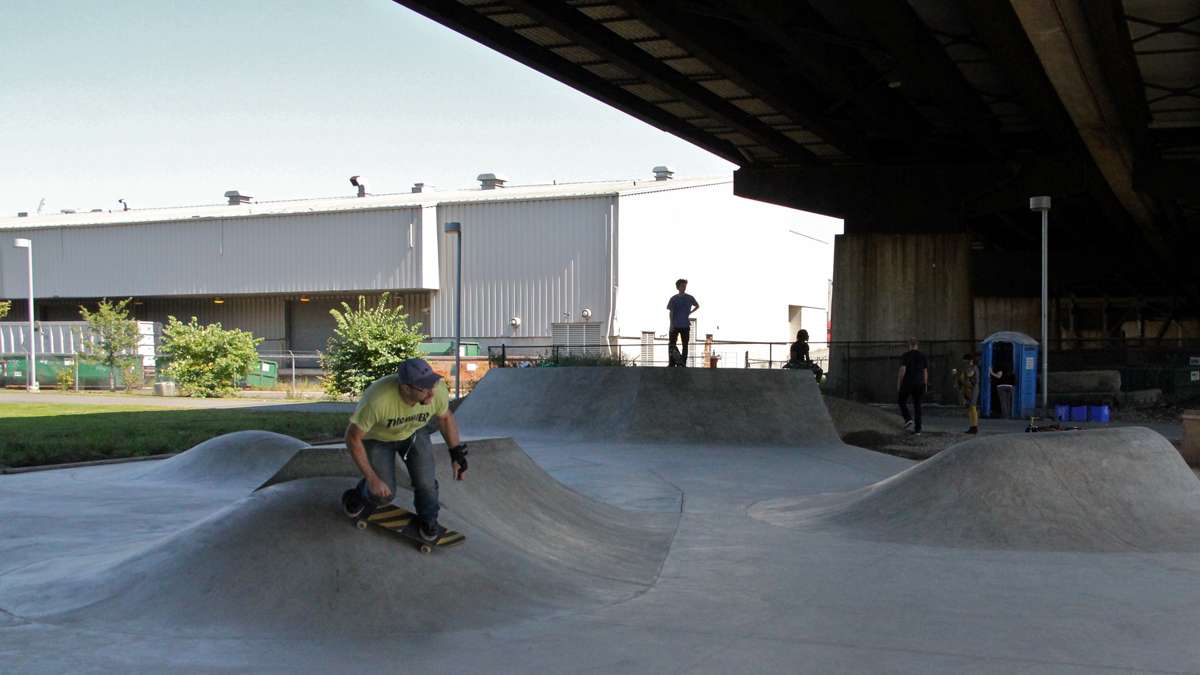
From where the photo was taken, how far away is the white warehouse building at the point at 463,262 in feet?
163

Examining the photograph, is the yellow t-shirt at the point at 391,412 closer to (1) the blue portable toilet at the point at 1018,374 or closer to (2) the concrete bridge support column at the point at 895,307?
(1) the blue portable toilet at the point at 1018,374

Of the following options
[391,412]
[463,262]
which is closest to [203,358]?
[463,262]

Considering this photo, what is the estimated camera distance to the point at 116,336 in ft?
140

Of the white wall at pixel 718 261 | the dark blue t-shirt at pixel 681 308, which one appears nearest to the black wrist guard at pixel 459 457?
the dark blue t-shirt at pixel 681 308

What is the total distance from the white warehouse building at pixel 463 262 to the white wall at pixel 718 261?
0.36 feet

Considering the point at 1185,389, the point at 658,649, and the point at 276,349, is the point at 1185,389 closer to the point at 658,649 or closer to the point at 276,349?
the point at 658,649

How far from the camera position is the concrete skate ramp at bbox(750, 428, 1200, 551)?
9.86m

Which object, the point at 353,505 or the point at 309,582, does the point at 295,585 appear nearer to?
the point at 309,582

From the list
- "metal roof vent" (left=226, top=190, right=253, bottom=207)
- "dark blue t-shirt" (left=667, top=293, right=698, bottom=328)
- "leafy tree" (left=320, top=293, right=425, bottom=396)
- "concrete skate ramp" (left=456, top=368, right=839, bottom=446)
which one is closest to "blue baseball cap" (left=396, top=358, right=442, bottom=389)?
"concrete skate ramp" (left=456, top=368, right=839, bottom=446)

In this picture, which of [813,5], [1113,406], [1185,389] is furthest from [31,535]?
[1185,389]

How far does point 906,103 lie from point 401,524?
2423 centimetres

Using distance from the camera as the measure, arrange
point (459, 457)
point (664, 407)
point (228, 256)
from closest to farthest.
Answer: point (459, 457), point (664, 407), point (228, 256)

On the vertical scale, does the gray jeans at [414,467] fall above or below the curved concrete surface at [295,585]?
above

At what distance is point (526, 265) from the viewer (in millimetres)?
50812
